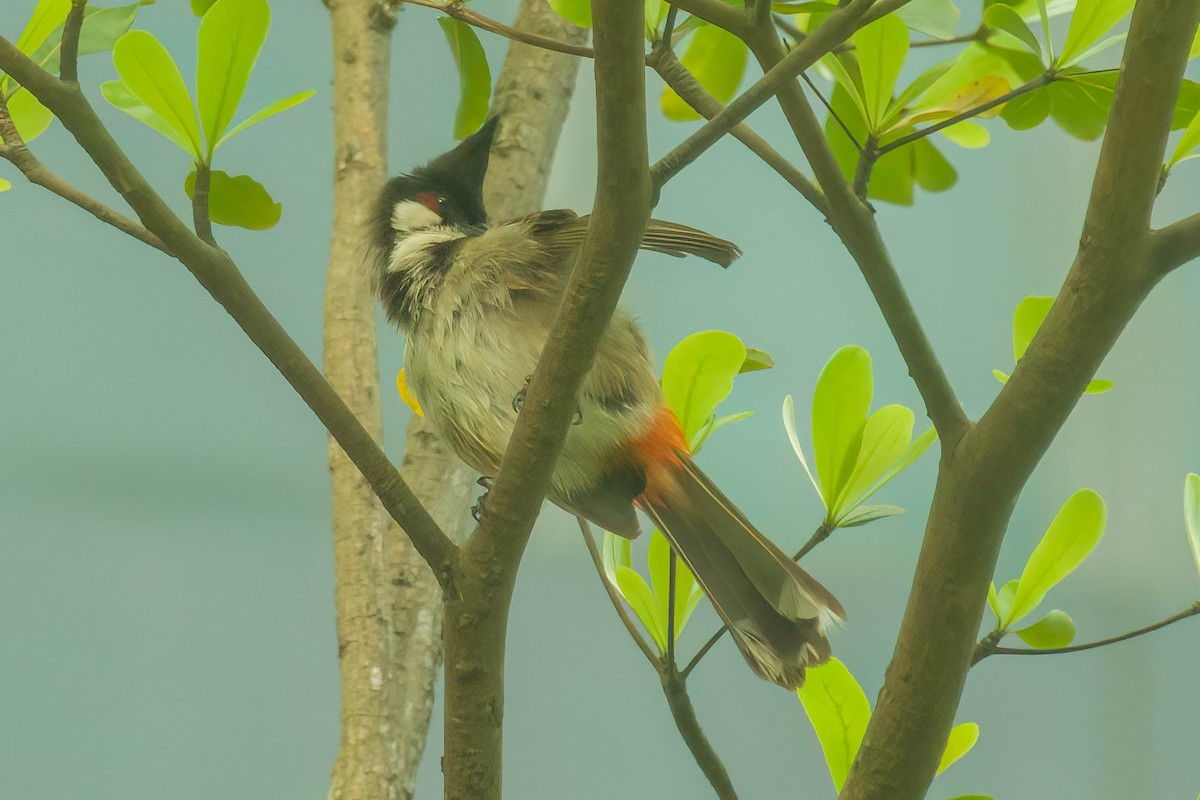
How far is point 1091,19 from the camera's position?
32.1 inches

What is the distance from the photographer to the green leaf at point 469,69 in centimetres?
94

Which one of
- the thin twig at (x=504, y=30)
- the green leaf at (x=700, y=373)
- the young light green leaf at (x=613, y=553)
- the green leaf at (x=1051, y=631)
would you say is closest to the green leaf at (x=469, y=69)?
the thin twig at (x=504, y=30)

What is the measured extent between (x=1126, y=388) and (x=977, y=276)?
50 cm

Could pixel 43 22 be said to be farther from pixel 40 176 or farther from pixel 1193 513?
pixel 1193 513

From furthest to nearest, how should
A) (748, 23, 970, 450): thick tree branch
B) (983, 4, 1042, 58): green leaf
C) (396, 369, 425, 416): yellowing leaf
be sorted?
1. (396, 369, 425, 416): yellowing leaf
2. (983, 4, 1042, 58): green leaf
3. (748, 23, 970, 450): thick tree branch

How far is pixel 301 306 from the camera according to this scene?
8.46 feet

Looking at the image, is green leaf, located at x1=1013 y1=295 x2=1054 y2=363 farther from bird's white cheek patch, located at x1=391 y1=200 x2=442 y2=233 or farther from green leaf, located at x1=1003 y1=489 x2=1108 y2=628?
bird's white cheek patch, located at x1=391 y1=200 x2=442 y2=233

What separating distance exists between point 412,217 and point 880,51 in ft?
2.36

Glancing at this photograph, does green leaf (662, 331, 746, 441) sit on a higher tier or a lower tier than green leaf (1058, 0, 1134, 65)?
lower

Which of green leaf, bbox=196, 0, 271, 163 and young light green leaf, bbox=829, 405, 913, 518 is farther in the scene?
young light green leaf, bbox=829, 405, 913, 518

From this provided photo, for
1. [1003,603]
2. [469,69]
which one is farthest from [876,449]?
[469,69]

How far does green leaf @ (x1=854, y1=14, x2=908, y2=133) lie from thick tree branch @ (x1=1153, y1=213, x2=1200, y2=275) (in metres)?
0.24

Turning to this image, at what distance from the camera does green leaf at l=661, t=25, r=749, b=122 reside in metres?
1.01

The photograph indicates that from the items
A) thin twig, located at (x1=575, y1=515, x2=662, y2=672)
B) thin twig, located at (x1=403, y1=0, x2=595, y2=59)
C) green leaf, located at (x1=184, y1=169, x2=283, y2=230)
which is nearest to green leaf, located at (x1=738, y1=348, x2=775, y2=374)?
thin twig, located at (x1=575, y1=515, x2=662, y2=672)
